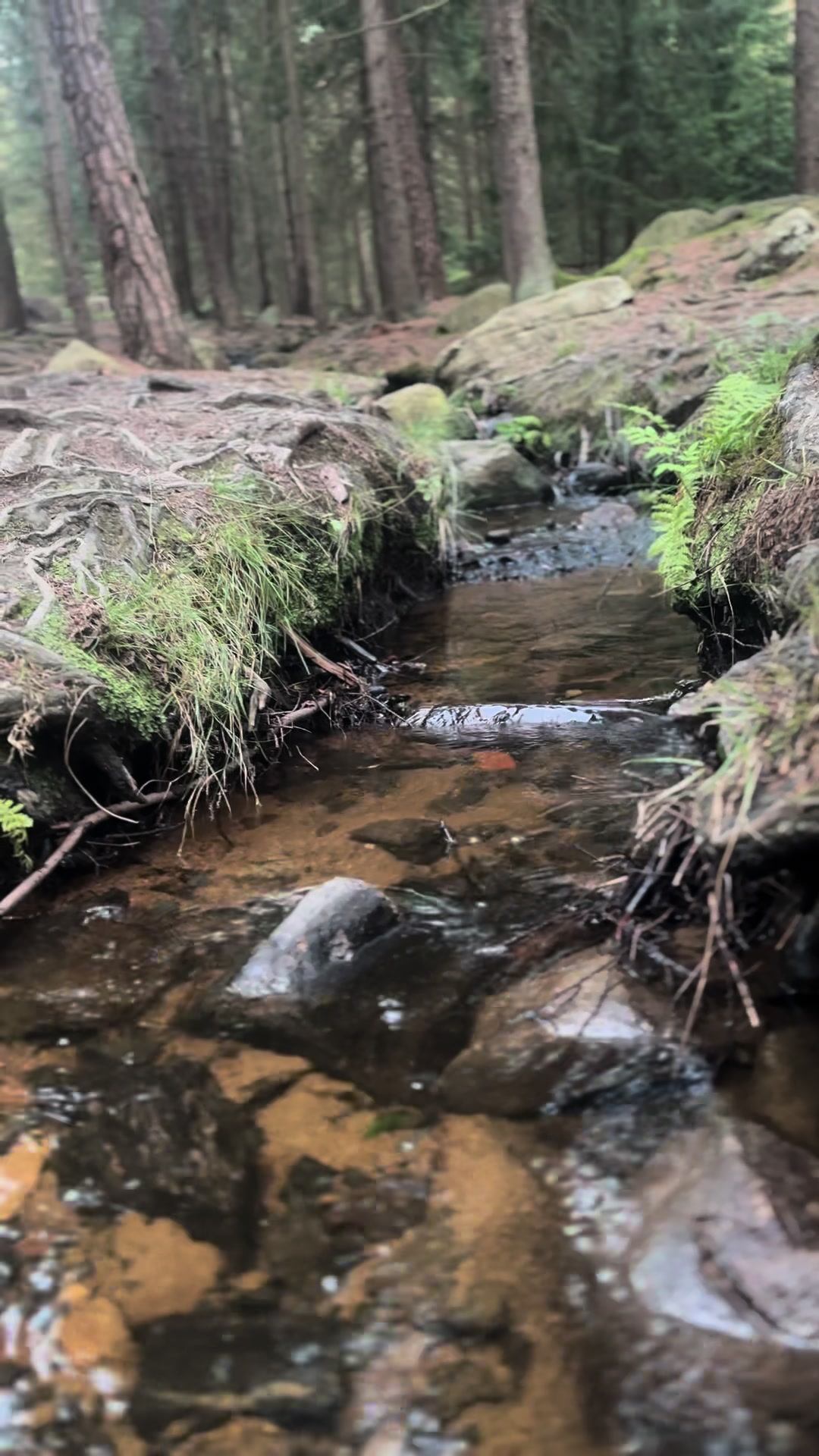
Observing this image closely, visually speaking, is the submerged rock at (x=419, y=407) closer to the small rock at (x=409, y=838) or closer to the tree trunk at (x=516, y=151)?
the tree trunk at (x=516, y=151)

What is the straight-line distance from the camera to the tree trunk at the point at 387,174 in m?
18.6

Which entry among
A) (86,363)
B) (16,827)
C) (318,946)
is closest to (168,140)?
(86,363)

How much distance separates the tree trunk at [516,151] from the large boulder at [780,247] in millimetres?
3480

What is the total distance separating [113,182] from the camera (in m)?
13.0

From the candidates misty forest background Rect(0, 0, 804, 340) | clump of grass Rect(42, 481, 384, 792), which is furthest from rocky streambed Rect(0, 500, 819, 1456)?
misty forest background Rect(0, 0, 804, 340)

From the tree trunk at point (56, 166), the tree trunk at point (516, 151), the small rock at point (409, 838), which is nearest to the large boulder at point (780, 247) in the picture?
the tree trunk at point (516, 151)

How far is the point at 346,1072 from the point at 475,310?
18.5 m

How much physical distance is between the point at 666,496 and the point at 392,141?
1621 centimetres

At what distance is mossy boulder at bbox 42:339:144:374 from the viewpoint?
511 inches

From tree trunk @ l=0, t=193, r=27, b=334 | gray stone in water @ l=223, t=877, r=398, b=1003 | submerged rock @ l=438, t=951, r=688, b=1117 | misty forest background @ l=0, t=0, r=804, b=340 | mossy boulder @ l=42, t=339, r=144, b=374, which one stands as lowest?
submerged rock @ l=438, t=951, r=688, b=1117

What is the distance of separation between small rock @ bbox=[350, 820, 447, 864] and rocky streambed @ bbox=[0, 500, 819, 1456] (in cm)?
2

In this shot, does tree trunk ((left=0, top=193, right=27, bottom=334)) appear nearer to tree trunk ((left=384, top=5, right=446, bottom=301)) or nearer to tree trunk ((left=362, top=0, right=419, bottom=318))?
tree trunk ((left=362, top=0, right=419, bottom=318))

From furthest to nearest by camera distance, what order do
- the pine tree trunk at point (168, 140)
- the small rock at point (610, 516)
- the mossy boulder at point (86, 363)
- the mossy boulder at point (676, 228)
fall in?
1. the pine tree trunk at point (168, 140)
2. the mossy boulder at point (676, 228)
3. the mossy boulder at point (86, 363)
4. the small rock at point (610, 516)

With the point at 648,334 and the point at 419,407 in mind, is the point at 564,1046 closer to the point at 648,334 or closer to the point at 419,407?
the point at 419,407
